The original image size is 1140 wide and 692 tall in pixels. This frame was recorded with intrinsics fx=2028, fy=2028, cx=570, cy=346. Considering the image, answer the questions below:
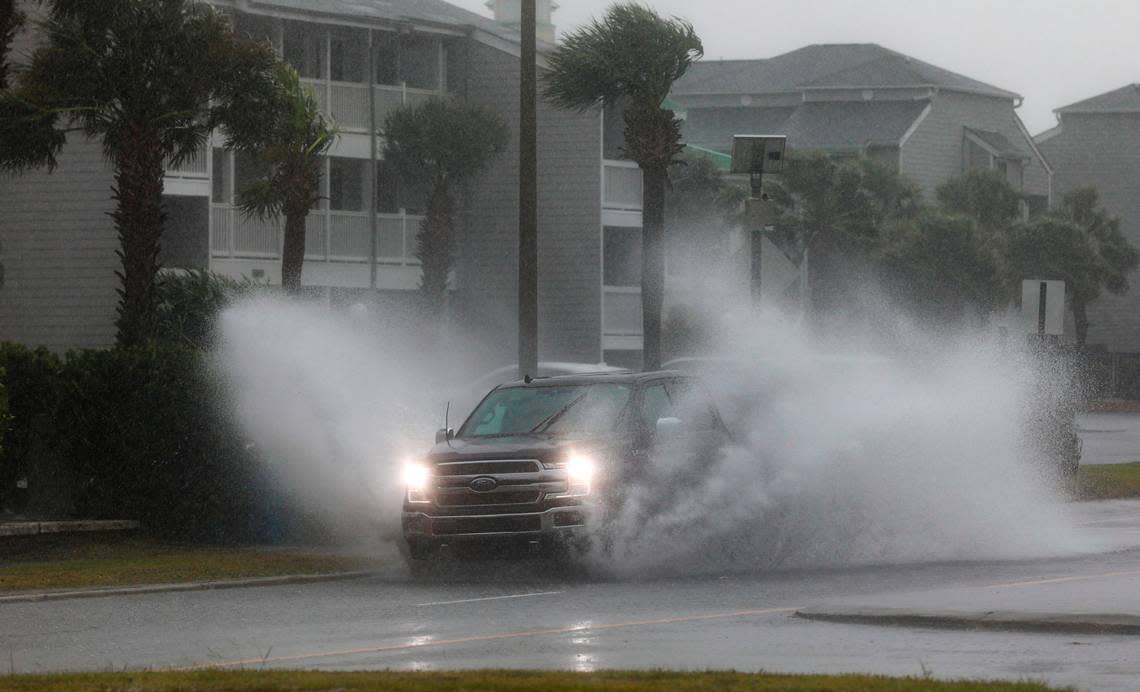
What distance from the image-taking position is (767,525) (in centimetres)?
1933

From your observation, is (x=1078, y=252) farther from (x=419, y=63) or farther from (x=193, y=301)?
(x=193, y=301)

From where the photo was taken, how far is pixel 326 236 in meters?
47.5

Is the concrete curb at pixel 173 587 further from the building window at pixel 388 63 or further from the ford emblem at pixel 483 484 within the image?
the building window at pixel 388 63

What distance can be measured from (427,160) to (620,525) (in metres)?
30.3

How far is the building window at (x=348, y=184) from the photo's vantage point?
49.3 m

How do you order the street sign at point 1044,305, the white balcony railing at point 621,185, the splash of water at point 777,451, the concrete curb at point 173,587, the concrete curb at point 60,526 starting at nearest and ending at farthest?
the concrete curb at point 173,587
the splash of water at point 777,451
the concrete curb at point 60,526
the street sign at point 1044,305
the white balcony railing at point 621,185

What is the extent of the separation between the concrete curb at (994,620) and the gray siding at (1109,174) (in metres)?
73.6

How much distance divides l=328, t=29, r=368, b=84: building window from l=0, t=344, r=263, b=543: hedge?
87.1 feet

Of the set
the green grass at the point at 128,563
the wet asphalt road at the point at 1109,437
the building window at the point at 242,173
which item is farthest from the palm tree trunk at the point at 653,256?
the green grass at the point at 128,563

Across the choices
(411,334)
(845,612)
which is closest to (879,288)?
(411,334)

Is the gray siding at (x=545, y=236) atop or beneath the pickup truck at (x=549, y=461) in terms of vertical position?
atop

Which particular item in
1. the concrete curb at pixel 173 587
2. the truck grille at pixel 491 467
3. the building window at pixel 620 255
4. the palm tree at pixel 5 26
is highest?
the palm tree at pixel 5 26

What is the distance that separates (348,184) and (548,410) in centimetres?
3142

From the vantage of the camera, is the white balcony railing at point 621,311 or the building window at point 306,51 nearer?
the building window at point 306,51
